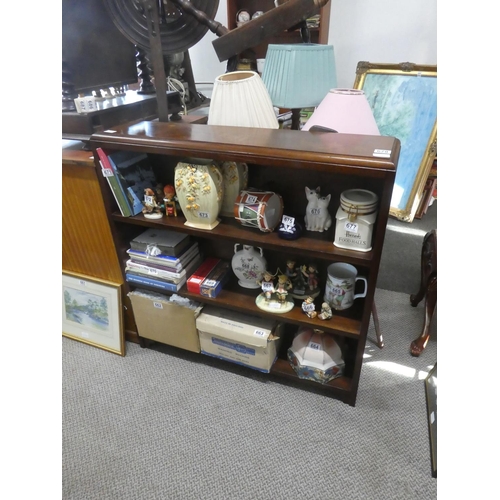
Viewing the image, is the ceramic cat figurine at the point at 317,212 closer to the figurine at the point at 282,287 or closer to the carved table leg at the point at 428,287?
the figurine at the point at 282,287

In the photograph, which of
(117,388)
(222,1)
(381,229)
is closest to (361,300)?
(381,229)

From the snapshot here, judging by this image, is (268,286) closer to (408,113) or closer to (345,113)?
(345,113)

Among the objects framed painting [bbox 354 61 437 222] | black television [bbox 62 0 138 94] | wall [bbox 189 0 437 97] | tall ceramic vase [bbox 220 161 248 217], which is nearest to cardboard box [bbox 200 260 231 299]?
tall ceramic vase [bbox 220 161 248 217]

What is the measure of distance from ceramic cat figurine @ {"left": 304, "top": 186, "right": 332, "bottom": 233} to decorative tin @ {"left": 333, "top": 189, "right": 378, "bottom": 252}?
0.08 meters

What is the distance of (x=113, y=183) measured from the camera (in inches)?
50.2

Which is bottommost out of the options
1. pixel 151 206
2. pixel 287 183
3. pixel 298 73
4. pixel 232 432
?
pixel 232 432

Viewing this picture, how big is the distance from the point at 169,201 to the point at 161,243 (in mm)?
176

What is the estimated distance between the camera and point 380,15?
7.75 ft

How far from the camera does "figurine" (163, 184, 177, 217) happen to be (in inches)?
51.8

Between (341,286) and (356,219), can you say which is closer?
(356,219)

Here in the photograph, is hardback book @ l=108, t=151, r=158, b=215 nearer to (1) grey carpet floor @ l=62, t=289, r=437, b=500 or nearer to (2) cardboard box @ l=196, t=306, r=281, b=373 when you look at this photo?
(2) cardboard box @ l=196, t=306, r=281, b=373

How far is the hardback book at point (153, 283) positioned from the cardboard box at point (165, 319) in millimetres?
72

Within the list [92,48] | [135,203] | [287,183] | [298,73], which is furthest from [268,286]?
[92,48]

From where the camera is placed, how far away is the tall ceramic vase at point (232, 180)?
122 cm
